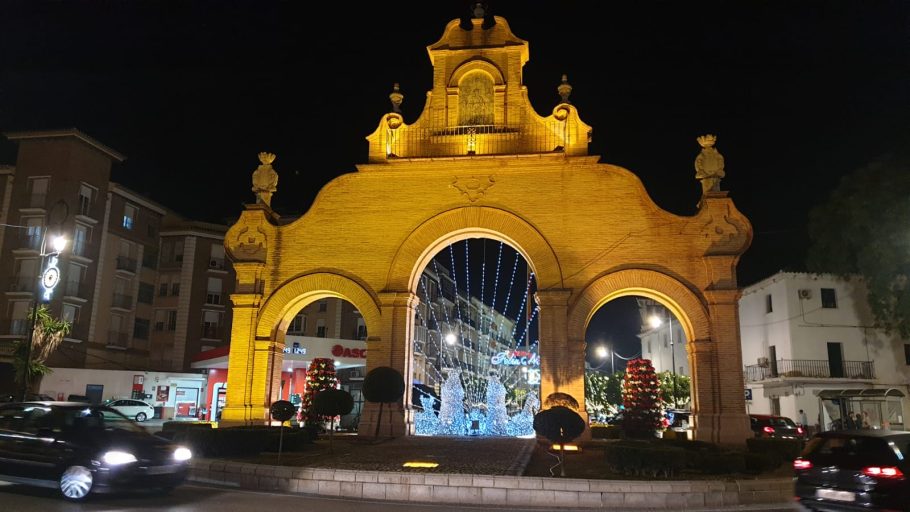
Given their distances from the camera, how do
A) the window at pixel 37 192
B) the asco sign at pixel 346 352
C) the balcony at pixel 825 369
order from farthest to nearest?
1. the window at pixel 37 192
2. the asco sign at pixel 346 352
3. the balcony at pixel 825 369

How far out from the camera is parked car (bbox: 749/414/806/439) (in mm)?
24359

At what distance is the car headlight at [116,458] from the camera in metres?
10.2

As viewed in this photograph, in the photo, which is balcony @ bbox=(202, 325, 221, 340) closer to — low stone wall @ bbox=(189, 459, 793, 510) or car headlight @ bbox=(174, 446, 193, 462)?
low stone wall @ bbox=(189, 459, 793, 510)

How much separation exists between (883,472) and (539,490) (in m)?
5.03

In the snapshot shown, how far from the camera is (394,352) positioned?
20.8 m

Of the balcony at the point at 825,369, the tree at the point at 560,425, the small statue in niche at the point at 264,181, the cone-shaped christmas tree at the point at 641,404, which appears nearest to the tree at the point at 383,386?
the tree at the point at 560,425

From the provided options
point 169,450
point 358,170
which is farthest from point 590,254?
point 169,450

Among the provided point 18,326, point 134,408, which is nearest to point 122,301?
point 18,326

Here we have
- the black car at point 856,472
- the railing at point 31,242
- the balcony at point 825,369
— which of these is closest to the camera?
the black car at point 856,472

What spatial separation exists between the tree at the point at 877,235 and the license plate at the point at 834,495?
21.5 metres

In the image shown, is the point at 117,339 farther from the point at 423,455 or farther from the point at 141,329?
the point at 423,455

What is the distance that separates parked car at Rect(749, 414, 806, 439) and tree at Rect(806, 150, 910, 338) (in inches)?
306

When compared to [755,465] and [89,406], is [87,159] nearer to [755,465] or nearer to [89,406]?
[89,406]

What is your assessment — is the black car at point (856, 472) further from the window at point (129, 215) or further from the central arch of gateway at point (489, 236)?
the window at point (129, 215)
